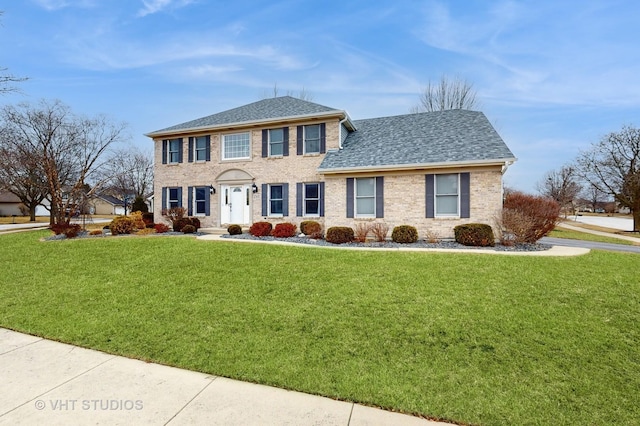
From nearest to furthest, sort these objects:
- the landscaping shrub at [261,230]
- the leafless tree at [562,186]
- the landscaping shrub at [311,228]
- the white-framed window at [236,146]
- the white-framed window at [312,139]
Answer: the landscaping shrub at [311,228] → the landscaping shrub at [261,230] → the white-framed window at [312,139] → the white-framed window at [236,146] → the leafless tree at [562,186]

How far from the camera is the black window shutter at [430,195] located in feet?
44.1

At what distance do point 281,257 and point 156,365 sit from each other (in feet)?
17.7

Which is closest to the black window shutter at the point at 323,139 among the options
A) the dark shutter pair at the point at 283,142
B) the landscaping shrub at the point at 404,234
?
the dark shutter pair at the point at 283,142

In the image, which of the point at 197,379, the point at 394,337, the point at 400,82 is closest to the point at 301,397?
the point at 197,379

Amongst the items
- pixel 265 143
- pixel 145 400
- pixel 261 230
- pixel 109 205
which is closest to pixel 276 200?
pixel 261 230

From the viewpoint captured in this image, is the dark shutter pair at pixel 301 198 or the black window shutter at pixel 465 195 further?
the dark shutter pair at pixel 301 198

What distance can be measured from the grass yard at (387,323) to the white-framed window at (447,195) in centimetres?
432

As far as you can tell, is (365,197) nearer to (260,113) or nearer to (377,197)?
(377,197)

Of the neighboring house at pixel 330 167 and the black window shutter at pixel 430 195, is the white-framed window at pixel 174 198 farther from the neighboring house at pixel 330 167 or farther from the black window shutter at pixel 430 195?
the black window shutter at pixel 430 195

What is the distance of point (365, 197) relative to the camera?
14.6 metres

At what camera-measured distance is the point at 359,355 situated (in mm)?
4469

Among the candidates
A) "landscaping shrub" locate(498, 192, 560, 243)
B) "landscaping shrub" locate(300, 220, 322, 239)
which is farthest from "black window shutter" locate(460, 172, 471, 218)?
"landscaping shrub" locate(300, 220, 322, 239)

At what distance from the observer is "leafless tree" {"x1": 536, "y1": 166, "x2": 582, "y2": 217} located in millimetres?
42000

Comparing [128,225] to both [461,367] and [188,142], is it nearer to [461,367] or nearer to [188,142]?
[188,142]
